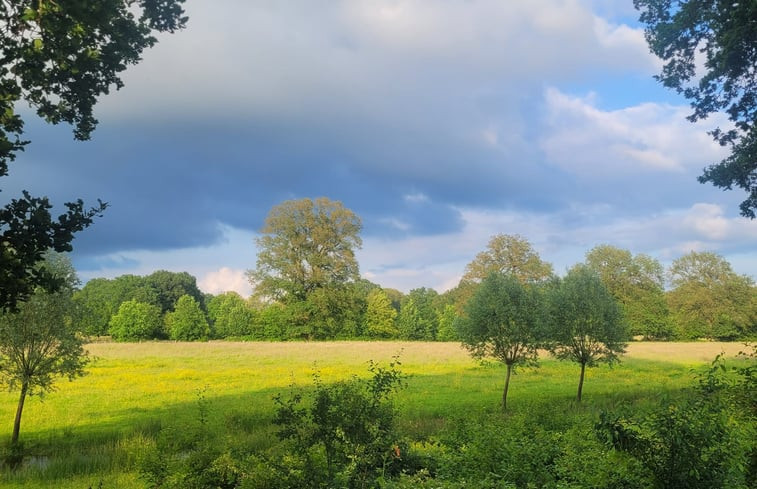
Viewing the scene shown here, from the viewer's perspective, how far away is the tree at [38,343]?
54.6 feet

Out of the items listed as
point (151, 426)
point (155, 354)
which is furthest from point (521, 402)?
point (155, 354)

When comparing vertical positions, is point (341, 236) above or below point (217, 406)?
above

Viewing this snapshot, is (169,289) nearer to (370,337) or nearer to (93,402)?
(370,337)

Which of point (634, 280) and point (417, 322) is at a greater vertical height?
point (634, 280)

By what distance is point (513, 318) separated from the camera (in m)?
23.1

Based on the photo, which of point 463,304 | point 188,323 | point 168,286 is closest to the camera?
point 463,304

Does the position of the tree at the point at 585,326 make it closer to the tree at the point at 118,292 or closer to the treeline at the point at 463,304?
the treeline at the point at 463,304

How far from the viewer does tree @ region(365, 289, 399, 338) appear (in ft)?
284

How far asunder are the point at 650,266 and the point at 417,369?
208 ft

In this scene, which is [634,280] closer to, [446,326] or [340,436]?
Result: [446,326]

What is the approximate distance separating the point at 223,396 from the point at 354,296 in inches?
1795

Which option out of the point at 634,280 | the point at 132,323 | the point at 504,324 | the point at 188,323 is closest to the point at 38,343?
the point at 504,324

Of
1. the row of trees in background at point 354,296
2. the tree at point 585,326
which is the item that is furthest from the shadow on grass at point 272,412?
the row of trees in background at point 354,296

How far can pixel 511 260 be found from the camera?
7431 centimetres
